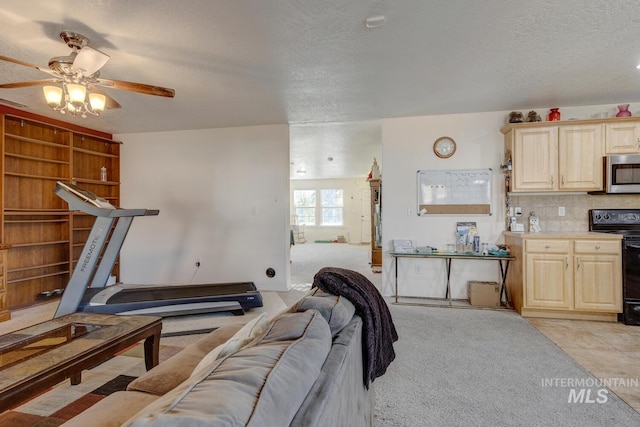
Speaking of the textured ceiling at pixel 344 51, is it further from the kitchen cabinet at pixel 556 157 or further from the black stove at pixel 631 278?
the black stove at pixel 631 278

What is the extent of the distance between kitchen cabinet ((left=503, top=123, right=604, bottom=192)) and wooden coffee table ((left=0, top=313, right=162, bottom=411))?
4026 mm

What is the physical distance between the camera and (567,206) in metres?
3.88

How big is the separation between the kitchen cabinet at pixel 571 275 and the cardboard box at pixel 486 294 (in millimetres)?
354

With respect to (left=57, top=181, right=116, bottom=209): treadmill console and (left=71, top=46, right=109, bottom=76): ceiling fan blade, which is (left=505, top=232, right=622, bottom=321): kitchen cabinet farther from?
(left=57, top=181, right=116, bottom=209): treadmill console

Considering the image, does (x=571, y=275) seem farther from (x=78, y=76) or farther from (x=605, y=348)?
(x=78, y=76)

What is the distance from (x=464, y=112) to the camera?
13.5 ft

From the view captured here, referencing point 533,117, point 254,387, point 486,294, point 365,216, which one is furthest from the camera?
point 365,216

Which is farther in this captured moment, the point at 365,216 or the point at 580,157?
the point at 365,216

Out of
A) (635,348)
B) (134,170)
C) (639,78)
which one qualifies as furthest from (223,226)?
(639,78)

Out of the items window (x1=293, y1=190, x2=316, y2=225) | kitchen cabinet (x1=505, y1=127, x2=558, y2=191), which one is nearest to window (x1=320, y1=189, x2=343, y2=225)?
window (x1=293, y1=190, x2=316, y2=225)

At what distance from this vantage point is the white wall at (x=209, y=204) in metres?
4.77

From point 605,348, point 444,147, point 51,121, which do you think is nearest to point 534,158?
point 444,147

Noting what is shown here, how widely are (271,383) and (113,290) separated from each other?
11.7 feet

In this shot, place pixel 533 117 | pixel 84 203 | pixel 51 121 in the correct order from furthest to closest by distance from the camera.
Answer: pixel 51 121 < pixel 533 117 < pixel 84 203
